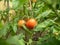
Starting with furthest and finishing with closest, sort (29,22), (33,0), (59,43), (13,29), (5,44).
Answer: (33,0), (13,29), (29,22), (59,43), (5,44)

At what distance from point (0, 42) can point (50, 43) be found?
24 cm

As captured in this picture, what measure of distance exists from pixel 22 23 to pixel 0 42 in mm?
825

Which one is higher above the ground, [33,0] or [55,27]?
[33,0]

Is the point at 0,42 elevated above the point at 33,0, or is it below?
below

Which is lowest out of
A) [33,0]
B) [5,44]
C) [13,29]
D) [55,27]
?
[5,44]

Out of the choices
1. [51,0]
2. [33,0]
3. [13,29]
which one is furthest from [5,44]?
[33,0]

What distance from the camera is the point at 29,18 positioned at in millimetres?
1243

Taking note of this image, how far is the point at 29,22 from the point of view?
118 centimetres

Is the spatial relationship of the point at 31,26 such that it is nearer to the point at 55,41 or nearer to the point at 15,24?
the point at 15,24

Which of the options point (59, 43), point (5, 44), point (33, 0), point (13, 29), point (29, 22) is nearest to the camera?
point (5, 44)

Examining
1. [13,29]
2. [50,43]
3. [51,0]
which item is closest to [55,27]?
[13,29]

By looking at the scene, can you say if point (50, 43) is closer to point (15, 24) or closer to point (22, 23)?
point (22, 23)

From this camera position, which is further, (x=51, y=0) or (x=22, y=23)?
(x=22, y=23)

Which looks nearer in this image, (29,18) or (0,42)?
(0,42)
